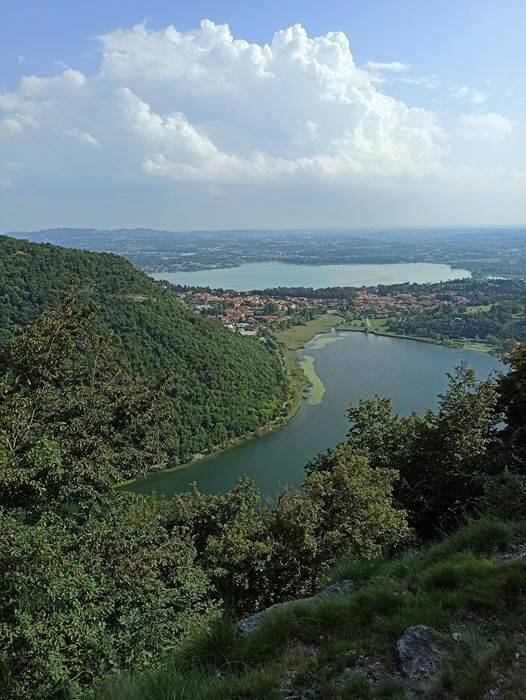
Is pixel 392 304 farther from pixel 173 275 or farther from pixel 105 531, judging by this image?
pixel 105 531

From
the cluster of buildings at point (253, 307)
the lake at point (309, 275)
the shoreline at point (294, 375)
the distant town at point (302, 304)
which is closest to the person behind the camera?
the shoreline at point (294, 375)

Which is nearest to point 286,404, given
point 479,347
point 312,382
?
point 312,382

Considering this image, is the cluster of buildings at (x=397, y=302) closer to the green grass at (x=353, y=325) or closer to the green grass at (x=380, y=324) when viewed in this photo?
the green grass at (x=380, y=324)

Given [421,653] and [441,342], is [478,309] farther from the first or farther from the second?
[421,653]

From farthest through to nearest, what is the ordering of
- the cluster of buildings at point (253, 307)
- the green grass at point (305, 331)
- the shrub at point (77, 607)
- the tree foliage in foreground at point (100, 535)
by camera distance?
1. the cluster of buildings at point (253, 307)
2. the green grass at point (305, 331)
3. the tree foliage in foreground at point (100, 535)
4. the shrub at point (77, 607)

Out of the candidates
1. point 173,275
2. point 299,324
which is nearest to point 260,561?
point 299,324

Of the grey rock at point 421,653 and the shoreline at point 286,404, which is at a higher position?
the grey rock at point 421,653

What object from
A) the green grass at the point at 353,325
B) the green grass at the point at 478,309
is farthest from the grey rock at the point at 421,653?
the green grass at the point at 478,309

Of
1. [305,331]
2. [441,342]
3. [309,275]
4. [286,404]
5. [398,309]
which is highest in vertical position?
[309,275]
